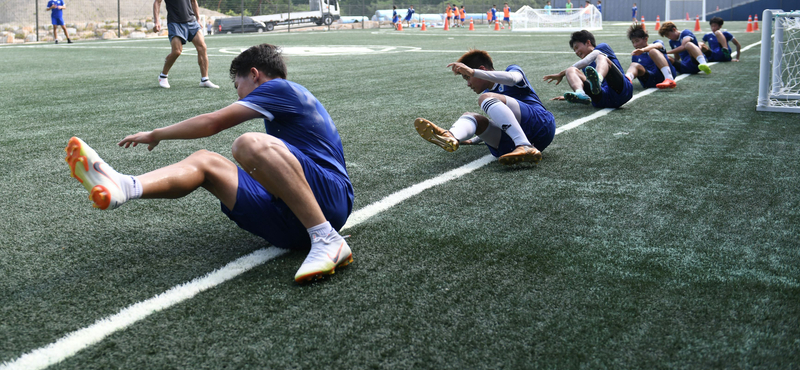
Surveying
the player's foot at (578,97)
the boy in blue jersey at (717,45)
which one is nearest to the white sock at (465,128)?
the player's foot at (578,97)

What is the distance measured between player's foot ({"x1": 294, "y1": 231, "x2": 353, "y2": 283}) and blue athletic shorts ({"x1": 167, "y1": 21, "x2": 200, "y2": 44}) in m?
7.74

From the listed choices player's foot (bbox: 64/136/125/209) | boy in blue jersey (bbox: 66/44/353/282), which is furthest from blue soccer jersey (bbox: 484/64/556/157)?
player's foot (bbox: 64/136/125/209)

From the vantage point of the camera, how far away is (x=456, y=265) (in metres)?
2.77

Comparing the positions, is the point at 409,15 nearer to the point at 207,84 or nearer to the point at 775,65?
the point at 207,84

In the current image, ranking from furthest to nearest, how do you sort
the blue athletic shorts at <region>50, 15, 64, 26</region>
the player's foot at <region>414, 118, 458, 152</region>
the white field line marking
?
the blue athletic shorts at <region>50, 15, 64, 26</region> → the player's foot at <region>414, 118, 458, 152</region> → the white field line marking

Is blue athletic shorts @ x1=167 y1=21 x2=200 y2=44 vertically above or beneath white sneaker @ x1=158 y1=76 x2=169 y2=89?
above

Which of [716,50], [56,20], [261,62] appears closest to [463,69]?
[261,62]

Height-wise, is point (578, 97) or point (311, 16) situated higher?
point (311, 16)

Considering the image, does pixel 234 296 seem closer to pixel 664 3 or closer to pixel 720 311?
pixel 720 311

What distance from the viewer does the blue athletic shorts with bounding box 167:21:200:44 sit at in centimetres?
945

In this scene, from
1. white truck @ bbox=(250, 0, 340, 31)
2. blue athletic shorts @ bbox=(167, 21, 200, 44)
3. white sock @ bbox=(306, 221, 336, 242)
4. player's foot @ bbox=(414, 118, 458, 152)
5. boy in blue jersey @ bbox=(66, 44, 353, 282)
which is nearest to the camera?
boy in blue jersey @ bbox=(66, 44, 353, 282)

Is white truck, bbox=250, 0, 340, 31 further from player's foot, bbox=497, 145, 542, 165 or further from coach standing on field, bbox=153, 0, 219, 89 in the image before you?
player's foot, bbox=497, 145, 542, 165

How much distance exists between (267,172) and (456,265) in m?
0.89

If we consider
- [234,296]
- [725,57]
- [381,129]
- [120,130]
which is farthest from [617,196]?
[725,57]
